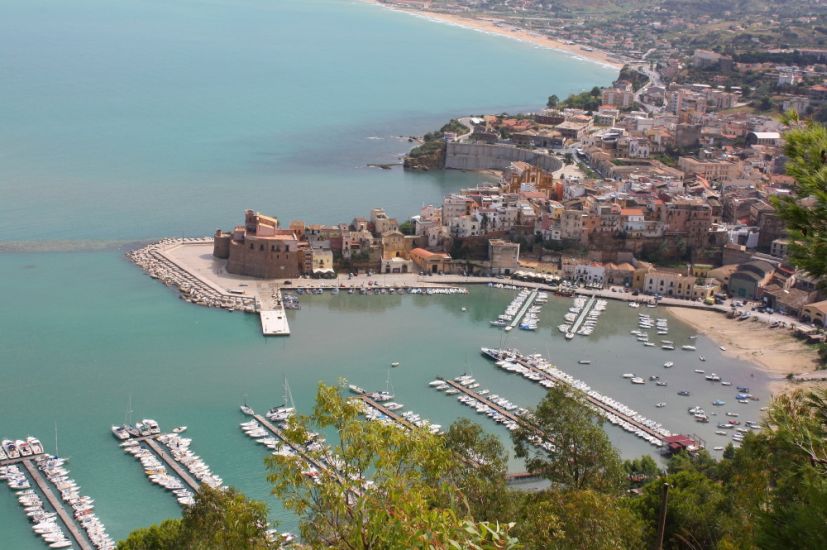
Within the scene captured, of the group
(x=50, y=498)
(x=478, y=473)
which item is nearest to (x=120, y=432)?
(x=50, y=498)

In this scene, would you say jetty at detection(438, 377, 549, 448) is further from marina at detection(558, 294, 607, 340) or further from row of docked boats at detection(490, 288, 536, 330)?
marina at detection(558, 294, 607, 340)

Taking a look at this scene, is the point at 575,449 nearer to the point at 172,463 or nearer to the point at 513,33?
the point at 172,463

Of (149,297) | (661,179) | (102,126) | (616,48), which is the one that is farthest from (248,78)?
(149,297)

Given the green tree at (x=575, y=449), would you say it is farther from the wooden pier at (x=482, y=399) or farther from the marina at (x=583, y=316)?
the marina at (x=583, y=316)

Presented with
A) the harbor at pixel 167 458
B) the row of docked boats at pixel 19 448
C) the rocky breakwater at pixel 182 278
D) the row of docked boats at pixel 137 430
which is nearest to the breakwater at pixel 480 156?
the rocky breakwater at pixel 182 278

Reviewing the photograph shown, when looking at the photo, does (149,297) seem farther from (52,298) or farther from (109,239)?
(109,239)
